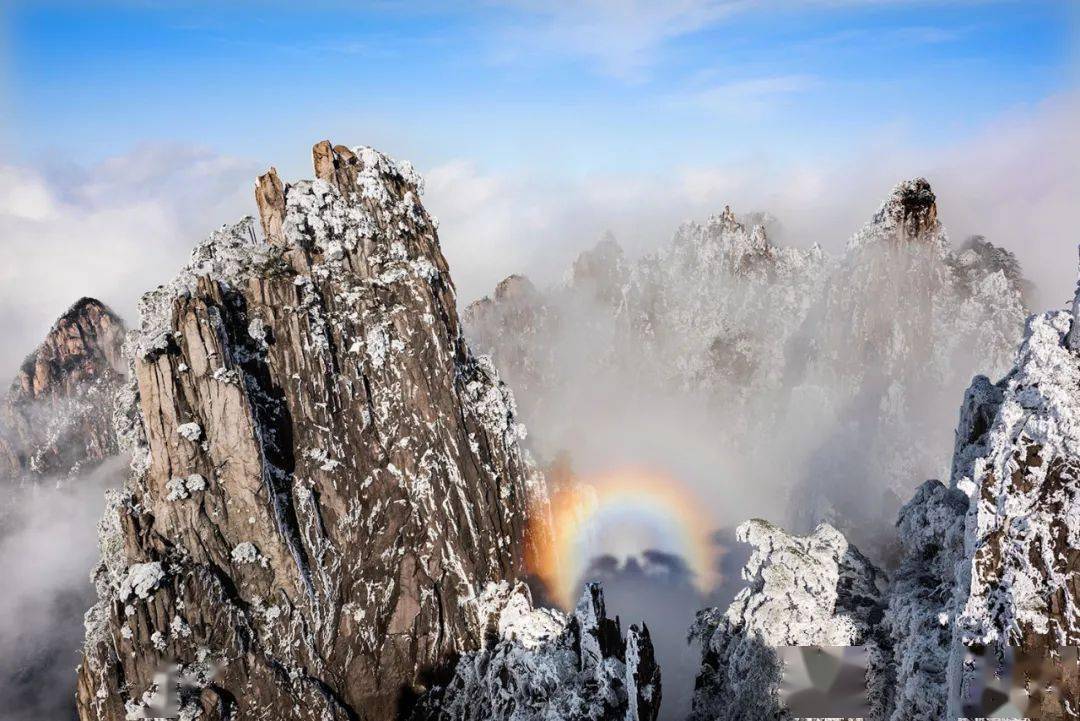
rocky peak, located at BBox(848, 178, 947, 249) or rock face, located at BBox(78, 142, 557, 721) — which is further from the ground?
rocky peak, located at BBox(848, 178, 947, 249)

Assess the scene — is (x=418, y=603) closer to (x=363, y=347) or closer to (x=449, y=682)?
(x=449, y=682)

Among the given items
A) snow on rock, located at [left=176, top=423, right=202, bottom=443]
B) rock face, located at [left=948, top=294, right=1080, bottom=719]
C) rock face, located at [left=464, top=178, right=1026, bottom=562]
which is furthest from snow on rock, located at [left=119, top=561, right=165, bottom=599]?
rock face, located at [left=464, top=178, right=1026, bottom=562]

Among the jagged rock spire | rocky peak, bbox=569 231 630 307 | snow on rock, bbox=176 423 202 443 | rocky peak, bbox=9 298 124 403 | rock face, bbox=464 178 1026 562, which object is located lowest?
the jagged rock spire

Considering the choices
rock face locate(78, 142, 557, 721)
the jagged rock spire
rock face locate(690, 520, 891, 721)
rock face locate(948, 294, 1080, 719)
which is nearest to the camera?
rock face locate(948, 294, 1080, 719)

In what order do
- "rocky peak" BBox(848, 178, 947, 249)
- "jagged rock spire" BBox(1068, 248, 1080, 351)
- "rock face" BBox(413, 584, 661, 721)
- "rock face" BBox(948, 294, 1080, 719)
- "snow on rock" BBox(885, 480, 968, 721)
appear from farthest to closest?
1. "rocky peak" BBox(848, 178, 947, 249)
2. "rock face" BBox(413, 584, 661, 721)
3. "snow on rock" BBox(885, 480, 968, 721)
4. "jagged rock spire" BBox(1068, 248, 1080, 351)
5. "rock face" BBox(948, 294, 1080, 719)

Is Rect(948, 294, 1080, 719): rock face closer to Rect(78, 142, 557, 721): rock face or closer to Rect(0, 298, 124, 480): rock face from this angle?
Rect(78, 142, 557, 721): rock face

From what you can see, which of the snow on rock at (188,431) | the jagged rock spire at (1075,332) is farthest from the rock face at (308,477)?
the jagged rock spire at (1075,332)

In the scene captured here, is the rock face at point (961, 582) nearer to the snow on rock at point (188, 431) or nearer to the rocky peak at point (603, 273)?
the snow on rock at point (188, 431)

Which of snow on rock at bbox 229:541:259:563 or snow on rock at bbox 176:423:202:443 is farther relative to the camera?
snow on rock at bbox 229:541:259:563

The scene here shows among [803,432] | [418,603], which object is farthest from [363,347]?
[803,432]
